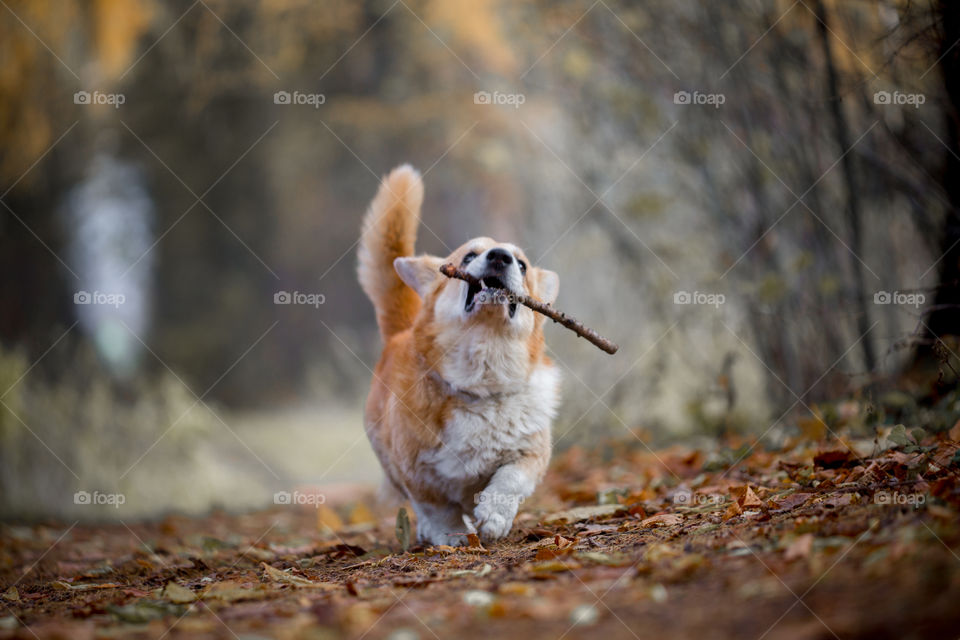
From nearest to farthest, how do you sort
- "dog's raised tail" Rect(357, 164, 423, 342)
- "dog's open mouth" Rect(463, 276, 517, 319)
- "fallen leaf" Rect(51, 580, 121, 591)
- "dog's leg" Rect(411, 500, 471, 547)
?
"fallen leaf" Rect(51, 580, 121, 591), "dog's open mouth" Rect(463, 276, 517, 319), "dog's leg" Rect(411, 500, 471, 547), "dog's raised tail" Rect(357, 164, 423, 342)

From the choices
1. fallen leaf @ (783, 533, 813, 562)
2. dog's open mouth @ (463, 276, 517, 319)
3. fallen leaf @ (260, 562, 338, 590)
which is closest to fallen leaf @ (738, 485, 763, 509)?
fallen leaf @ (783, 533, 813, 562)

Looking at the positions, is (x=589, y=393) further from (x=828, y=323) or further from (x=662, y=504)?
(x=662, y=504)

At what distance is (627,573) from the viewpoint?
2.36 meters

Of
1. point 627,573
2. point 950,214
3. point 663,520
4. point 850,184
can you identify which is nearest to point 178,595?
point 627,573

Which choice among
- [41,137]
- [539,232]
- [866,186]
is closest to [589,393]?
[539,232]

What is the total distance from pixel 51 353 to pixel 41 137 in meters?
2.54

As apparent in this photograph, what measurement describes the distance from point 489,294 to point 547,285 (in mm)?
763

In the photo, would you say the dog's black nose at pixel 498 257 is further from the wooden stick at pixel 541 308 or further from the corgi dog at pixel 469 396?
the wooden stick at pixel 541 308

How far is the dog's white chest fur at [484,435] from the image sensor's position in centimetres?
381

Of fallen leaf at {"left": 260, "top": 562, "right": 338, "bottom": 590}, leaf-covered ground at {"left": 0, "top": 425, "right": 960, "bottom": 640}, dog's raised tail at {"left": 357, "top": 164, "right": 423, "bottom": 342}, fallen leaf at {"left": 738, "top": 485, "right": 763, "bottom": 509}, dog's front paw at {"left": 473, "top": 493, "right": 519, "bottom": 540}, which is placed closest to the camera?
leaf-covered ground at {"left": 0, "top": 425, "right": 960, "bottom": 640}

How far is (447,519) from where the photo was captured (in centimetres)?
401

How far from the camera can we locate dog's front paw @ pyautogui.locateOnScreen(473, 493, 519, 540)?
138 inches

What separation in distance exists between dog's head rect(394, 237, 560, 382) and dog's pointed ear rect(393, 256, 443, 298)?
0.28ft

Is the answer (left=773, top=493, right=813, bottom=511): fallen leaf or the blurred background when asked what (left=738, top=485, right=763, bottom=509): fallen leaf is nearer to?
(left=773, top=493, right=813, bottom=511): fallen leaf
